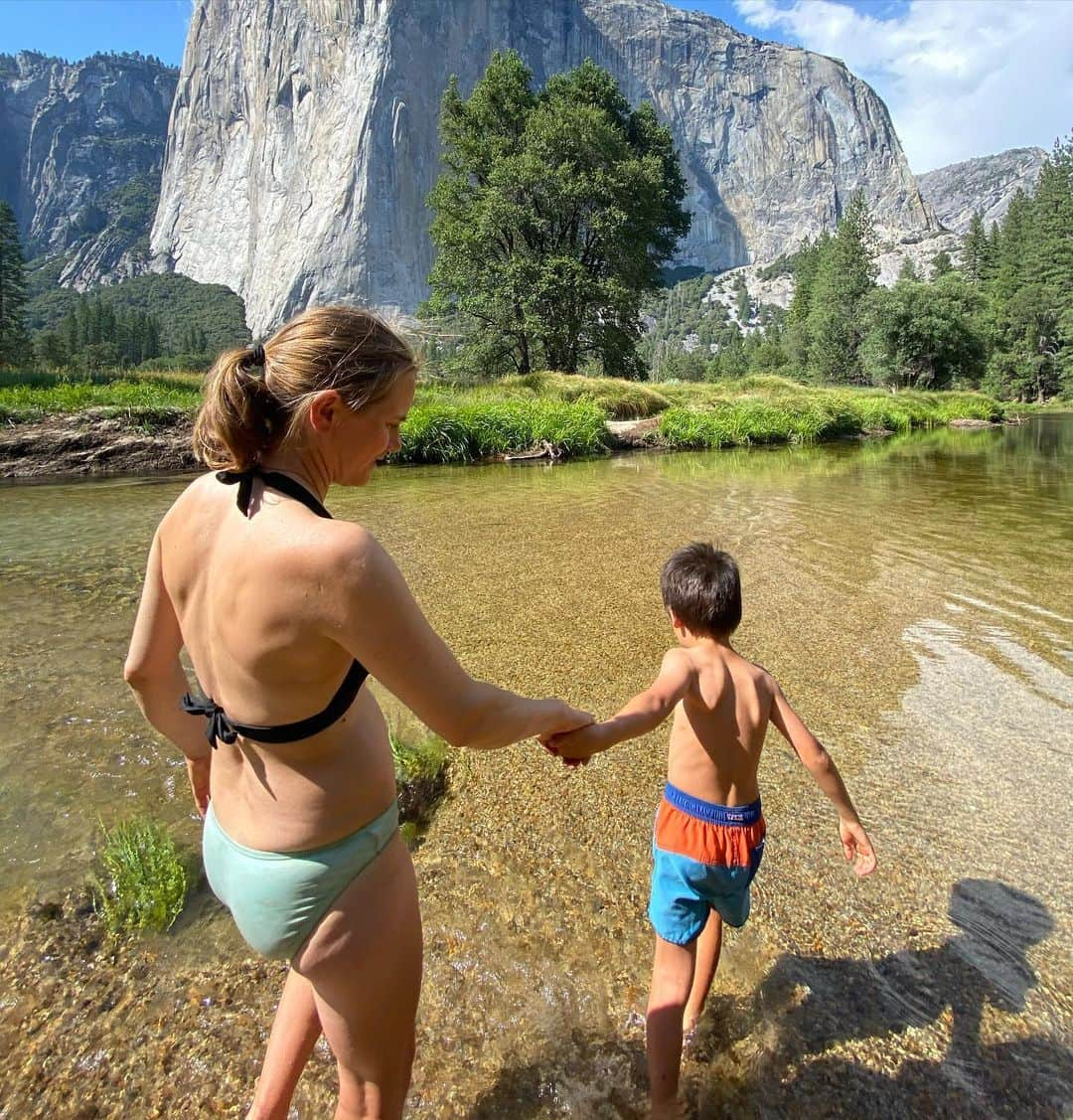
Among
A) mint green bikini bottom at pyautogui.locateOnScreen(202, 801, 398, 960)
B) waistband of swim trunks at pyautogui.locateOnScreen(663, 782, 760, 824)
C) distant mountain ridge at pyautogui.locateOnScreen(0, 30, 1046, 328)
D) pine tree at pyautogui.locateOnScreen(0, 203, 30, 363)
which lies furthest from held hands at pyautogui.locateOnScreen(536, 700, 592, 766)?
distant mountain ridge at pyautogui.locateOnScreen(0, 30, 1046, 328)

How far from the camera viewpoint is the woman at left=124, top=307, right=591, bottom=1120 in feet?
3.64

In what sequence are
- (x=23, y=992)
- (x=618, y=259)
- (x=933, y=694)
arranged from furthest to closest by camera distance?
(x=618, y=259) → (x=933, y=694) → (x=23, y=992)

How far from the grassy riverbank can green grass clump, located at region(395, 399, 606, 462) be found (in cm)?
3

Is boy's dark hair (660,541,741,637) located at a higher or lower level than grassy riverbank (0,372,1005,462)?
higher

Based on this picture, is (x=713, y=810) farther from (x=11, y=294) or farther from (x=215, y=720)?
(x=11, y=294)

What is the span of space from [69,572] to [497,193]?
24.6 metres

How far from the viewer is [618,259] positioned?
28.4m

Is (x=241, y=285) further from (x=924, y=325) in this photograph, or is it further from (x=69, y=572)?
(x=69, y=572)

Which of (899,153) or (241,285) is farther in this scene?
(899,153)

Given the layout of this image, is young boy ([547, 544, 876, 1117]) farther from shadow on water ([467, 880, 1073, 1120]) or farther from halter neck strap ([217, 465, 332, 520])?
halter neck strap ([217, 465, 332, 520])

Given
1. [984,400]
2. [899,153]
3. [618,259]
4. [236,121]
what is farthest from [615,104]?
[899,153]

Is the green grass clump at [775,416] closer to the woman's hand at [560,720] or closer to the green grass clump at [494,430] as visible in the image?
the green grass clump at [494,430]

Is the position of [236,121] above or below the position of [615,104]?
above

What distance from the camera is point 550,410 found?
18781 millimetres
